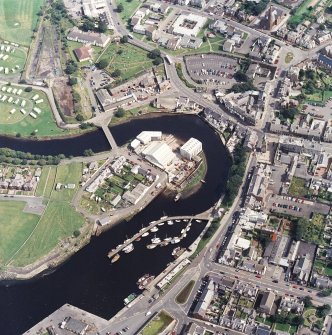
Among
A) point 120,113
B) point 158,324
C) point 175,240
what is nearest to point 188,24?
point 120,113

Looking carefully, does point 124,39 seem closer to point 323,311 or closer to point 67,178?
point 67,178

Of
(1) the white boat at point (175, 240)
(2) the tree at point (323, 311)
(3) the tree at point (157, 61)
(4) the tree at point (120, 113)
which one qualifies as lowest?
(1) the white boat at point (175, 240)

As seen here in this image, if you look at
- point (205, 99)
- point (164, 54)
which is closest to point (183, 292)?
point (205, 99)

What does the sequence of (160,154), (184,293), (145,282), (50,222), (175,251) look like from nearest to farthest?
(184,293) < (145,282) < (175,251) < (50,222) < (160,154)

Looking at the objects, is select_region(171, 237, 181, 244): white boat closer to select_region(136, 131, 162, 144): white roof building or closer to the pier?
the pier

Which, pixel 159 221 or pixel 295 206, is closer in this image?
pixel 295 206

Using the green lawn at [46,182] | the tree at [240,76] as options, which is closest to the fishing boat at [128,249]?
the green lawn at [46,182]

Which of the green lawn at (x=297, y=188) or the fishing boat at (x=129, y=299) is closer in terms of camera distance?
the fishing boat at (x=129, y=299)

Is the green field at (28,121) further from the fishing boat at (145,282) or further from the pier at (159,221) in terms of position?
the fishing boat at (145,282)
